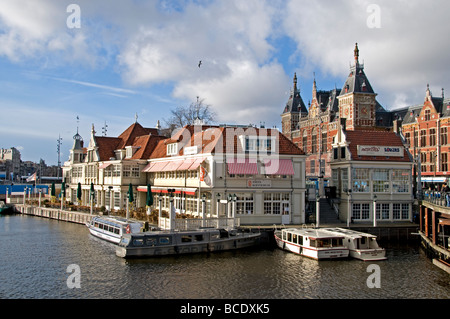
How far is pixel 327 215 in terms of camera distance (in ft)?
156

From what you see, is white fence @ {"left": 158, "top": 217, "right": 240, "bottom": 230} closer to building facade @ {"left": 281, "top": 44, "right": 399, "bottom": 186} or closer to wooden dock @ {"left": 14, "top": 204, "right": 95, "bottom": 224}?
wooden dock @ {"left": 14, "top": 204, "right": 95, "bottom": 224}

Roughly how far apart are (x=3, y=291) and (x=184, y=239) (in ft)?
46.8

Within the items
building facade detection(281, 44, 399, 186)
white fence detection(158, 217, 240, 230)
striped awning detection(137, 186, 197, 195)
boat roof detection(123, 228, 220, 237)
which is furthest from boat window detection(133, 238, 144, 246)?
building facade detection(281, 44, 399, 186)

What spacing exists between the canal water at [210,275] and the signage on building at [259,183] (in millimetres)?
7553

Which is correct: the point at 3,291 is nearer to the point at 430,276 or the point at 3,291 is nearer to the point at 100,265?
the point at 100,265

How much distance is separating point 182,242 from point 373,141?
2573 cm

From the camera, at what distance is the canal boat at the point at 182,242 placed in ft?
110

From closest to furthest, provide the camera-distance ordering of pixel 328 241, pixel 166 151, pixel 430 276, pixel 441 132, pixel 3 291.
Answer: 1. pixel 3 291
2. pixel 430 276
3. pixel 328 241
4. pixel 166 151
5. pixel 441 132

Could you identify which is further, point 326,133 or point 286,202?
point 326,133

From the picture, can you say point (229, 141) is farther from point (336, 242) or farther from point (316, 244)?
point (336, 242)

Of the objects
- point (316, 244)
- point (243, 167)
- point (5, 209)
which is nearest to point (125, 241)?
point (243, 167)

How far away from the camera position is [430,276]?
28.6 meters
